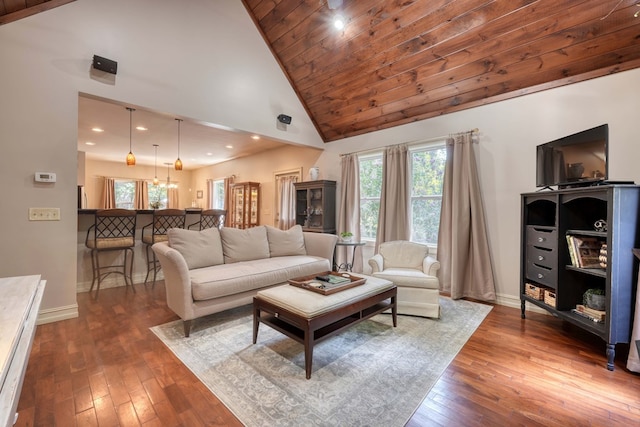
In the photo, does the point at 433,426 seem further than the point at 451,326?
No

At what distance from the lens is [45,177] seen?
269 centimetres

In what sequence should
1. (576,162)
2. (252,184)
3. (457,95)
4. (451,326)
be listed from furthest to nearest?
1. (252,184)
2. (457,95)
3. (451,326)
4. (576,162)

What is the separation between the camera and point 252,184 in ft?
22.4

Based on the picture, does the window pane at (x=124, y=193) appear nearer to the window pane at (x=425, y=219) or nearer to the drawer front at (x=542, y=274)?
the window pane at (x=425, y=219)

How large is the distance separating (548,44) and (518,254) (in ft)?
7.24

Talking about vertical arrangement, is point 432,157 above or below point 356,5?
below

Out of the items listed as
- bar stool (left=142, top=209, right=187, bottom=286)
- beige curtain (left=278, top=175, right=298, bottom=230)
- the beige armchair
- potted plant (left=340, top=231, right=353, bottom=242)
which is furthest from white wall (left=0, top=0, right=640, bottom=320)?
beige curtain (left=278, top=175, right=298, bottom=230)

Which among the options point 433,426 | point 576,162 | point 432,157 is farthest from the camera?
point 432,157

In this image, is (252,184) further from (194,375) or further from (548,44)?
(548,44)

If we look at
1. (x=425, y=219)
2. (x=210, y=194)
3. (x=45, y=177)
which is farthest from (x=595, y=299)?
(x=210, y=194)

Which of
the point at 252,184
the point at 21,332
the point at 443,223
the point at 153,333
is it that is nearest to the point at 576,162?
the point at 443,223

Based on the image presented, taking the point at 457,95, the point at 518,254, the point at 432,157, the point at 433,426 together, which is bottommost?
the point at 433,426

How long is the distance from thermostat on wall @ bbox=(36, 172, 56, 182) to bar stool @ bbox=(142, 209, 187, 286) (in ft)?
4.55

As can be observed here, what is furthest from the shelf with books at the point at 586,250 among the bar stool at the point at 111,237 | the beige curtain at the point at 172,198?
the beige curtain at the point at 172,198
